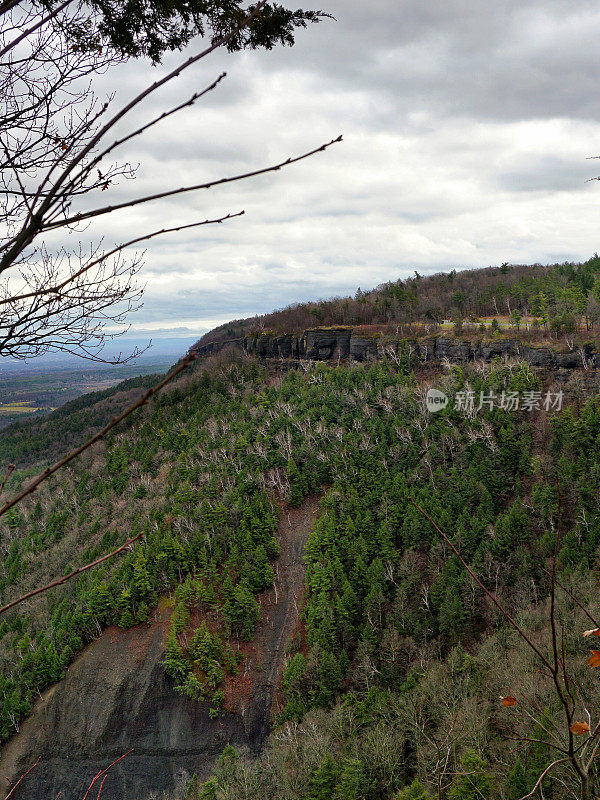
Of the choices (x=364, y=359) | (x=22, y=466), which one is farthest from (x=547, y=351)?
(x=22, y=466)

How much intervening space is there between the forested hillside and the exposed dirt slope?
109 cm

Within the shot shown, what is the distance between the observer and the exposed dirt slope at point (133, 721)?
1356 inches

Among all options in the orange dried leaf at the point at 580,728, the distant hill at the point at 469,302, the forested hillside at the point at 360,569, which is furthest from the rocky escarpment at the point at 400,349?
the orange dried leaf at the point at 580,728

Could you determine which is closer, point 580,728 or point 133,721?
point 580,728

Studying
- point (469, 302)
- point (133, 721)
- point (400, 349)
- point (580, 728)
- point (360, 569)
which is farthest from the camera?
point (469, 302)

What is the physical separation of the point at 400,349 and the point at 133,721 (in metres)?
51.9

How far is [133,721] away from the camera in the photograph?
36812mm

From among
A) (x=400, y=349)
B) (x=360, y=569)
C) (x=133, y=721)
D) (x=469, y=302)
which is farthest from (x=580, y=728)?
(x=469, y=302)

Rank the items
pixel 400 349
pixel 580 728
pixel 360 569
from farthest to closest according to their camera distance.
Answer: pixel 400 349, pixel 360 569, pixel 580 728

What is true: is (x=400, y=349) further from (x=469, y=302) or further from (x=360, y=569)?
(x=360, y=569)

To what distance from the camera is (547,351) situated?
5309cm

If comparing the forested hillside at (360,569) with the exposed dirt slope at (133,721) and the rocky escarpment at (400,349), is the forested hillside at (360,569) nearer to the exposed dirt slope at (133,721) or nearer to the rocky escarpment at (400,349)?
the exposed dirt slope at (133,721)

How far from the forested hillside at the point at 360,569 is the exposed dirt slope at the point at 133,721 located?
109 centimetres

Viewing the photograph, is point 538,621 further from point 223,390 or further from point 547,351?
point 223,390
